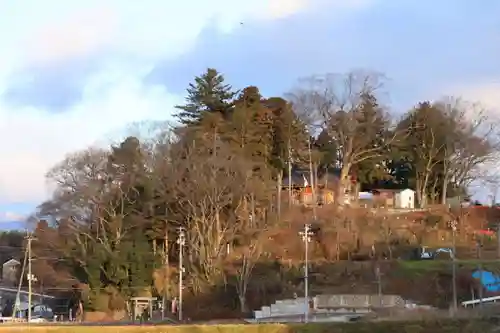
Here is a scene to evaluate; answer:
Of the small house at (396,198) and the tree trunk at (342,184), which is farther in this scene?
the small house at (396,198)

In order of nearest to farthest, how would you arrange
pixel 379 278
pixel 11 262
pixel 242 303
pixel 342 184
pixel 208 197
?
1. pixel 379 278
2. pixel 242 303
3. pixel 208 197
4. pixel 342 184
5. pixel 11 262

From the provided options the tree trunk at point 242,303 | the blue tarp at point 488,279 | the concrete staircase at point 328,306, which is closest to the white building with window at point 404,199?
the blue tarp at point 488,279

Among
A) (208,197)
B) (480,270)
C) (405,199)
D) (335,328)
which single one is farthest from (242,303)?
(405,199)

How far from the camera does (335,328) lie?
2622 centimetres

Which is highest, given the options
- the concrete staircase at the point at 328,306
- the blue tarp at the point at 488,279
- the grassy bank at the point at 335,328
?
the blue tarp at the point at 488,279

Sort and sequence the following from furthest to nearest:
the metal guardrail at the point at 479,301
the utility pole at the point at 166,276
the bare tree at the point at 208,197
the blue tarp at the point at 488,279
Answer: the bare tree at the point at 208,197, the utility pole at the point at 166,276, the blue tarp at the point at 488,279, the metal guardrail at the point at 479,301

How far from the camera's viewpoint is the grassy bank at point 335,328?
25.5 metres

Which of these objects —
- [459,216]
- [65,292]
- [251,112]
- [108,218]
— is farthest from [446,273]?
[65,292]

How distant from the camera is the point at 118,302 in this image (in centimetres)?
3694

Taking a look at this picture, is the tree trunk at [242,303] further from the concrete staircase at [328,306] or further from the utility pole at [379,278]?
the utility pole at [379,278]

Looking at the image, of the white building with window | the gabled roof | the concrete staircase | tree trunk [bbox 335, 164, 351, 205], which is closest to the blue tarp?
the concrete staircase

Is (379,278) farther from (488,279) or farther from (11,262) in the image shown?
(11,262)

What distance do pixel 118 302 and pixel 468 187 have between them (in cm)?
2895

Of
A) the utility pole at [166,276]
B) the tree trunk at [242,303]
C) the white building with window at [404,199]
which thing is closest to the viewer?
the tree trunk at [242,303]
